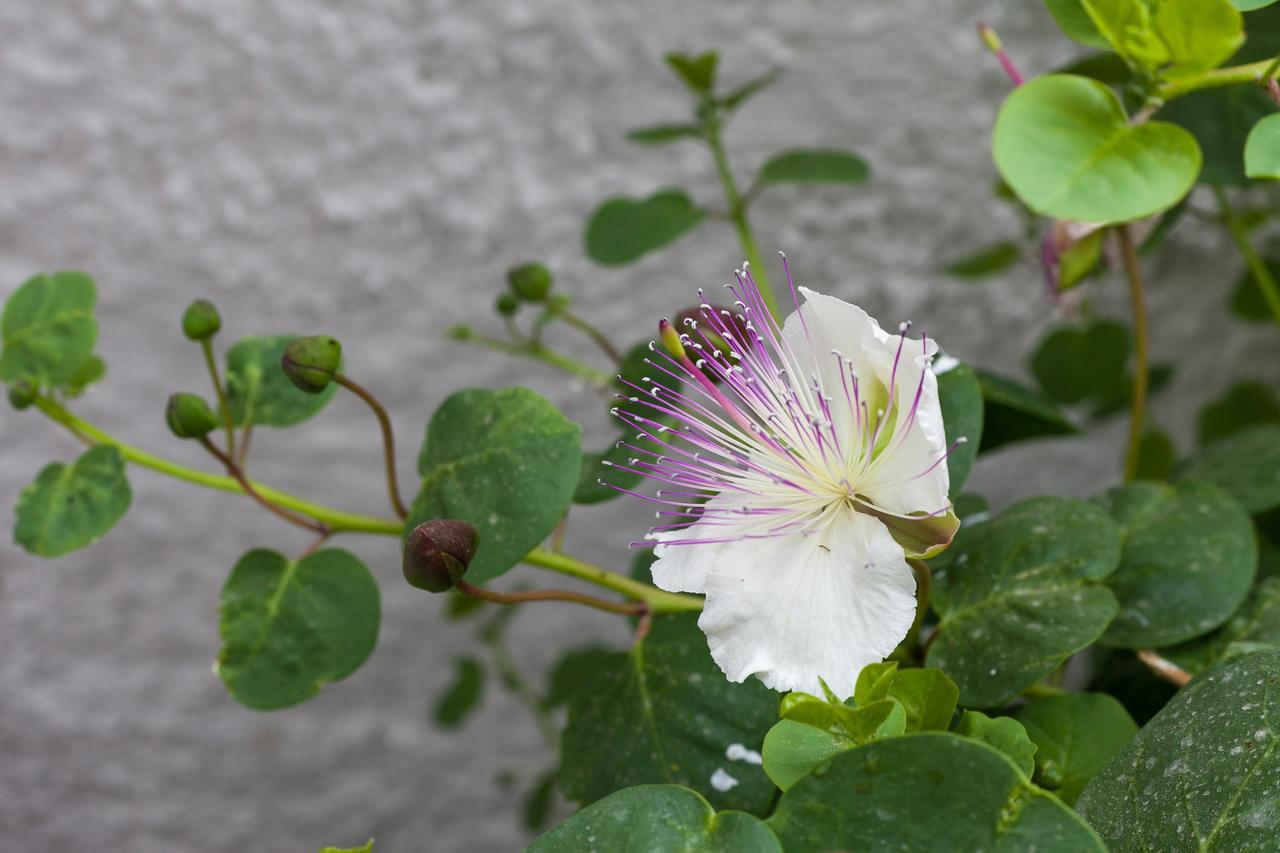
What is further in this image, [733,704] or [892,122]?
[892,122]

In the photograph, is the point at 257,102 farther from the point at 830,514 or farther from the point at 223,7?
the point at 830,514

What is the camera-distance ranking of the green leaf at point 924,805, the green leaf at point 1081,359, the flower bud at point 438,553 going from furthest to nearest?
the green leaf at point 1081,359, the flower bud at point 438,553, the green leaf at point 924,805

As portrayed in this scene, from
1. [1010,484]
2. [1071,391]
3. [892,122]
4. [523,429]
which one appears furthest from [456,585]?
[1010,484]

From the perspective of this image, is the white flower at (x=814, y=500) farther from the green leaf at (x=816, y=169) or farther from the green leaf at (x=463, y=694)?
the green leaf at (x=463, y=694)

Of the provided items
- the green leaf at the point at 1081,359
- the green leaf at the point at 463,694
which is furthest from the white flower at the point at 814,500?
the green leaf at the point at 463,694

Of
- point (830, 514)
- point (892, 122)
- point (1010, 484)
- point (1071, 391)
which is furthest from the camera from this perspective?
point (1010, 484)

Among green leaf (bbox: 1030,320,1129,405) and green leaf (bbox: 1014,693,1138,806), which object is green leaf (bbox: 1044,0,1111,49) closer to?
green leaf (bbox: 1014,693,1138,806)
